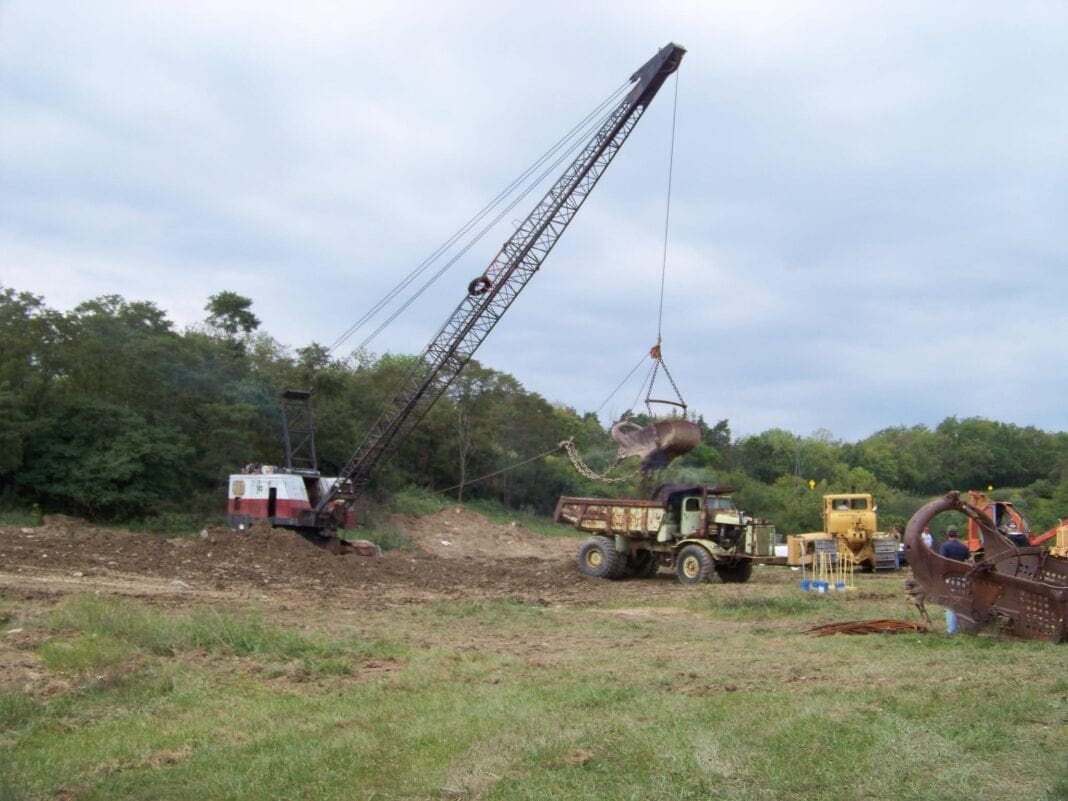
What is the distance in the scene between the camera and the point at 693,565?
21578mm

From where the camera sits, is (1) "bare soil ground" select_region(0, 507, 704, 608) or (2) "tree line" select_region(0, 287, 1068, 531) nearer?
(1) "bare soil ground" select_region(0, 507, 704, 608)

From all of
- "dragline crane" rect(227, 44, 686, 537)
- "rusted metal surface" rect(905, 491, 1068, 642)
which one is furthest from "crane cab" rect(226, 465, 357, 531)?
"rusted metal surface" rect(905, 491, 1068, 642)

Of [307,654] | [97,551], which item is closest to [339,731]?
[307,654]

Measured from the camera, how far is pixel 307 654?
9.79 meters

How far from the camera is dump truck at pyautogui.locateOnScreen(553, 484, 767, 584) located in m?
21.8

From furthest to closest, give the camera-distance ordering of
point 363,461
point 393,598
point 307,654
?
point 363,461 → point 393,598 → point 307,654

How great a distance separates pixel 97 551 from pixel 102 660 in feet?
45.1

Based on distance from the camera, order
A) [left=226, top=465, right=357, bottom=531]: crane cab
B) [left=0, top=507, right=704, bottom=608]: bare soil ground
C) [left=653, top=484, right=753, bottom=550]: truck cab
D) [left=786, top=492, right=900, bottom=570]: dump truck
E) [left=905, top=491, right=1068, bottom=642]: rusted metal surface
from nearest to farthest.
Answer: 1. [left=905, top=491, right=1068, bottom=642]: rusted metal surface
2. [left=0, top=507, right=704, bottom=608]: bare soil ground
3. [left=653, top=484, right=753, bottom=550]: truck cab
4. [left=786, top=492, right=900, bottom=570]: dump truck
5. [left=226, top=465, right=357, bottom=531]: crane cab

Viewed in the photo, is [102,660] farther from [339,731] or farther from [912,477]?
[912,477]

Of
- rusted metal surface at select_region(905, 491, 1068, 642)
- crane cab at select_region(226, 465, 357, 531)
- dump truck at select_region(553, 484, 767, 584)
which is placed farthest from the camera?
crane cab at select_region(226, 465, 357, 531)

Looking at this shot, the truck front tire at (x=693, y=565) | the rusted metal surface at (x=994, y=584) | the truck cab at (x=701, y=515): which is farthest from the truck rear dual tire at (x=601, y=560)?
the rusted metal surface at (x=994, y=584)

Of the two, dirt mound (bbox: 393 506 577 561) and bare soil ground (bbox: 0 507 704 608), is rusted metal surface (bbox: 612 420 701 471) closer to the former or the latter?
bare soil ground (bbox: 0 507 704 608)

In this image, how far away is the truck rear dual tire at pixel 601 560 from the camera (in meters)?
23.2

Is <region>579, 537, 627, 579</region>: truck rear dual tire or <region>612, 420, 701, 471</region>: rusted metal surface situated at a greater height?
<region>612, 420, 701, 471</region>: rusted metal surface
